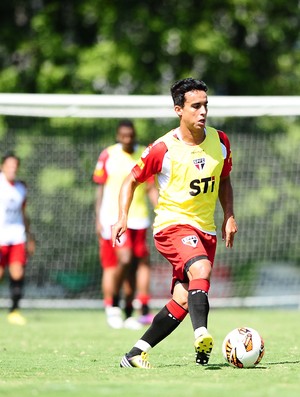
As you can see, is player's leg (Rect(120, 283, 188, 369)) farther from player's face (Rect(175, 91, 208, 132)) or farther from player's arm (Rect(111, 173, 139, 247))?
player's face (Rect(175, 91, 208, 132))

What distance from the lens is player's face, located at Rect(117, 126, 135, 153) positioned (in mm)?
12711

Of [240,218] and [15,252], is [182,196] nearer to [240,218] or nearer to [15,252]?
[15,252]

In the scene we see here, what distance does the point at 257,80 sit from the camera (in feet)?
73.4

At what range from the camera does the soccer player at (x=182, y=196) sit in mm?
7590

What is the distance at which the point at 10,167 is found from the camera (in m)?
14.3

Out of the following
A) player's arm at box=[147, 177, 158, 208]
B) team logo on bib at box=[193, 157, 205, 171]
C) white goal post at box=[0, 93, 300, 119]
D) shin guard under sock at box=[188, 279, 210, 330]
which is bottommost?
shin guard under sock at box=[188, 279, 210, 330]

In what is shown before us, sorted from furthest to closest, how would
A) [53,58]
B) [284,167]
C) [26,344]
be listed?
[53,58]
[284,167]
[26,344]

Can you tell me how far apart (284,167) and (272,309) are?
2454 mm

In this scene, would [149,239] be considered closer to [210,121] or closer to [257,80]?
[210,121]

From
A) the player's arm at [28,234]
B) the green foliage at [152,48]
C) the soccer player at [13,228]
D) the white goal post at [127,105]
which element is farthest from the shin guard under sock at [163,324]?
the green foliage at [152,48]

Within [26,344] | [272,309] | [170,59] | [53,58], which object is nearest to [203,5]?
[170,59]

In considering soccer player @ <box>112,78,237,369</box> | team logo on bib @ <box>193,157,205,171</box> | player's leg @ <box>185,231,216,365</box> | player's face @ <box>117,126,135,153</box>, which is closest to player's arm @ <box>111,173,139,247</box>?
soccer player @ <box>112,78,237,369</box>

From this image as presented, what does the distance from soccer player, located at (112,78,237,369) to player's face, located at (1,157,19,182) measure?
21.7 ft

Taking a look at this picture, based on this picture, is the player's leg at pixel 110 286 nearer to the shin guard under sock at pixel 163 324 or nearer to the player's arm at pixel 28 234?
the player's arm at pixel 28 234
